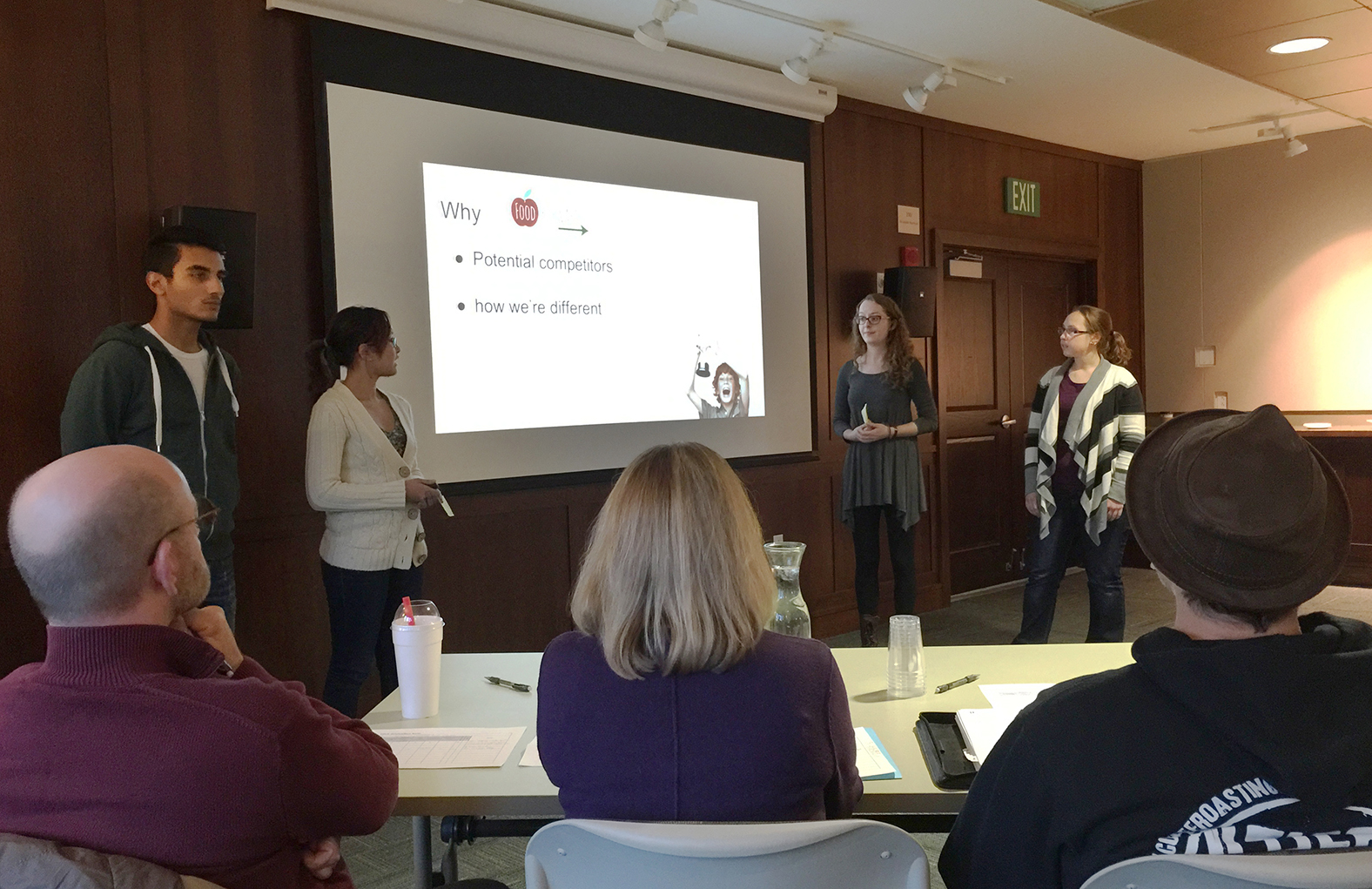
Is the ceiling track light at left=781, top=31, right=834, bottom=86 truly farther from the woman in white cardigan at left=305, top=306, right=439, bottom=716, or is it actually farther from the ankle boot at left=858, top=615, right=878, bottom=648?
the ankle boot at left=858, top=615, right=878, bottom=648

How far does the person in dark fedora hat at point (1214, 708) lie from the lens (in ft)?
3.08

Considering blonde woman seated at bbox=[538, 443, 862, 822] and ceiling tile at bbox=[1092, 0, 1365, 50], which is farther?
ceiling tile at bbox=[1092, 0, 1365, 50]

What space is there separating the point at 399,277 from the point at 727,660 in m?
2.88

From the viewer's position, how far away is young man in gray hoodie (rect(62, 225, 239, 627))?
2.70m

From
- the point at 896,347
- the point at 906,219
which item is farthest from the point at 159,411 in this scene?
the point at 906,219

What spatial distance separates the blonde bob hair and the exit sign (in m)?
5.46

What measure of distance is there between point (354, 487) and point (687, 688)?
2.11 metres

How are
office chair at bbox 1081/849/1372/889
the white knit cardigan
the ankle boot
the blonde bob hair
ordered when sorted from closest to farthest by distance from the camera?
office chair at bbox 1081/849/1372/889 → the blonde bob hair → the white knit cardigan → the ankle boot

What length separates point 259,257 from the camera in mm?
3492

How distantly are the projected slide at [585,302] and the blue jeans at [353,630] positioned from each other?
3.07 feet

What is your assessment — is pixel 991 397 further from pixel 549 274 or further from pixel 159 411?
pixel 159 411

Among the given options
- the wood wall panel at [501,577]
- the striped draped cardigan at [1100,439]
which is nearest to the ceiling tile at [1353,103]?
the striped draped cardigan at [1100,439]

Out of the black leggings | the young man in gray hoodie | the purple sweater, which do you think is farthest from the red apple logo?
the purple sweater

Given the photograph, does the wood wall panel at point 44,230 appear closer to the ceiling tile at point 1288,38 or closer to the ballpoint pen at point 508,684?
the ballpoint pen at point 508,684
